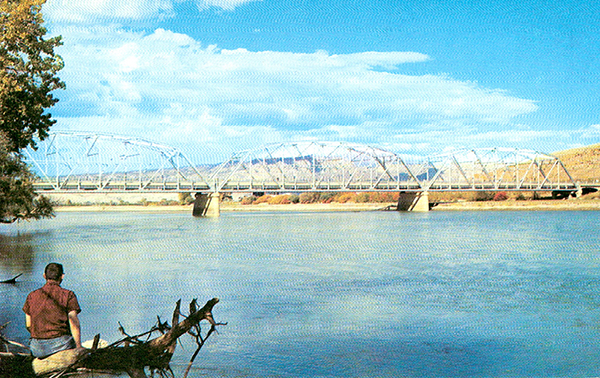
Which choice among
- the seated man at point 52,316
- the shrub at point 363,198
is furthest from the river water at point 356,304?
the shrub at point 363,198

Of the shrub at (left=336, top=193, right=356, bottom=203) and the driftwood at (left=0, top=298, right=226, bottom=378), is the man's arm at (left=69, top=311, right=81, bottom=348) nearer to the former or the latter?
the driftwood at (left=0, top=298, right=226, bottom=378)

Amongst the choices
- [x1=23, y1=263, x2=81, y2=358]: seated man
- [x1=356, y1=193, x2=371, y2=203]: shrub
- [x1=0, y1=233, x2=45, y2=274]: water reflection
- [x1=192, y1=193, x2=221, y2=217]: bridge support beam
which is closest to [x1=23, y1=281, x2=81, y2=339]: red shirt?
[x1=23, y1=263, x2=81, y2=358]: seated man

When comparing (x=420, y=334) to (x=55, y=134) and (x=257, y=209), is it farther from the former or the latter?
(x=257, y=209)

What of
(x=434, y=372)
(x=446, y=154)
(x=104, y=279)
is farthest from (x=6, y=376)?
(x=446, y=154)

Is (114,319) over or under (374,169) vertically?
under

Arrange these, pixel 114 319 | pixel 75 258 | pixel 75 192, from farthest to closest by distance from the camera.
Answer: pixel 75 192, pixel 75 258, pixel 114 319

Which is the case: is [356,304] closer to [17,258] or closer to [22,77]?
[22,77]
